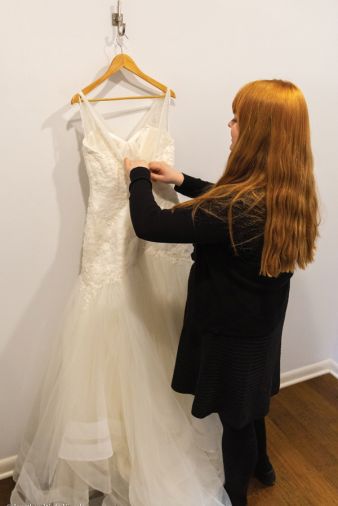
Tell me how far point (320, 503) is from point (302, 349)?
721 mm

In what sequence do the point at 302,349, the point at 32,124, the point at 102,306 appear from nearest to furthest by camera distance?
the point at 32,124 → the point at 102,306 → the point at 302,349

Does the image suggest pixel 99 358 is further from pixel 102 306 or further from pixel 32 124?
pixel 32 124

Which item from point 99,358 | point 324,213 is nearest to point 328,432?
point 324,213

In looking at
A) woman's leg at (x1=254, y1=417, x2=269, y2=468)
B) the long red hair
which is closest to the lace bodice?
the long red hair

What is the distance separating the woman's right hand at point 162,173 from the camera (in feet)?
3.68

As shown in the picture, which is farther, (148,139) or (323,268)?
(323,268)

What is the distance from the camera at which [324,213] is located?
1.72 meters

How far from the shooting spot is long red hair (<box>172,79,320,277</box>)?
3.01 ft

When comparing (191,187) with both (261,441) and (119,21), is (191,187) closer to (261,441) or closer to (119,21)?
(119,21)

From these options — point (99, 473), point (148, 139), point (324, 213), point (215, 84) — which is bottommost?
point (99, 473)

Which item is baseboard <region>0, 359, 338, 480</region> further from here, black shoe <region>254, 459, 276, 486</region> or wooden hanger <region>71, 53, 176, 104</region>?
wooden hanger <region>71, 53, 176, 104</region>

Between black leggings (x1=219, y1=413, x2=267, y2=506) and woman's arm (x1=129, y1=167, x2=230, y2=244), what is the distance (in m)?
0.59

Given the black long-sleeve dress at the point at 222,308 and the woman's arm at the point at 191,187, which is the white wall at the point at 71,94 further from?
the black long-sleeve dress at the point at 222,308

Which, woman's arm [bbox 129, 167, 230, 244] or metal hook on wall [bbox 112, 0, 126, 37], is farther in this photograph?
metal hook on wall [bbox 112, 0, 126, 37]
